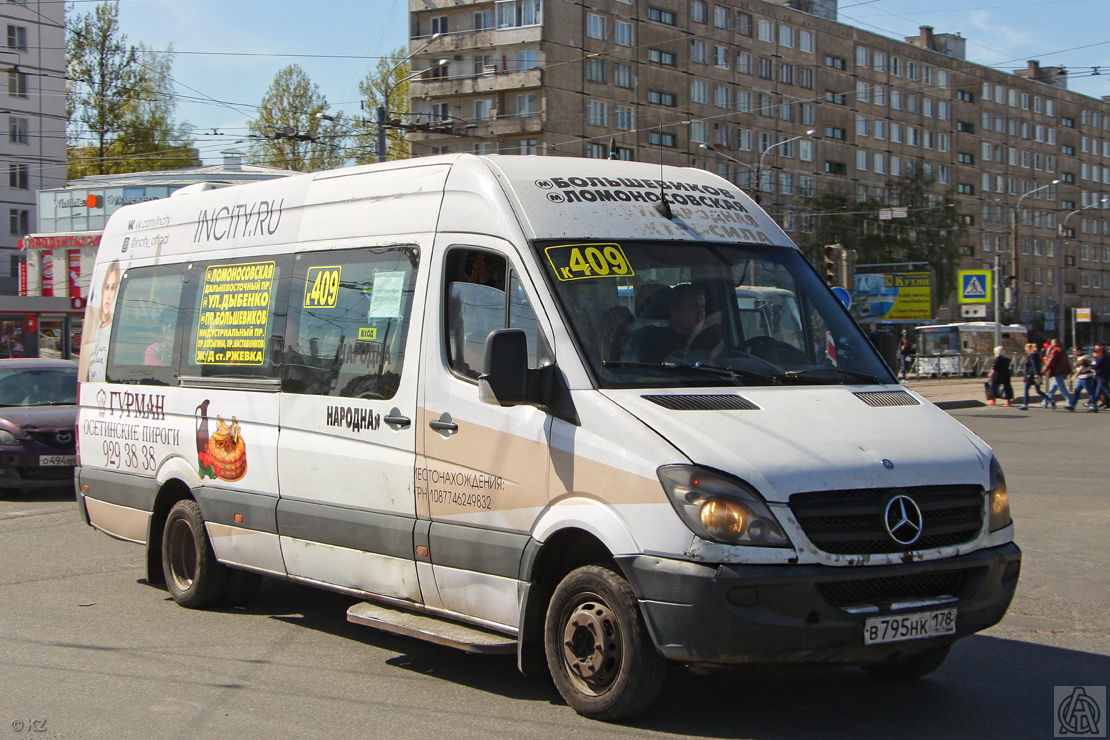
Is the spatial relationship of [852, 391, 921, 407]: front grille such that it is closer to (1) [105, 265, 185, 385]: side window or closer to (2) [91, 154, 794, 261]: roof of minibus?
(2) [91, 154, 794, 261]: roof of minibus

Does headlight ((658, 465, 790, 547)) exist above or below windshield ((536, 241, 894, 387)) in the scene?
below

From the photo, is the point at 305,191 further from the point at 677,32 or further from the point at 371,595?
the point at 677,32

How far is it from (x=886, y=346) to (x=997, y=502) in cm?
145

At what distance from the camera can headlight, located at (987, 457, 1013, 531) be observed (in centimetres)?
530

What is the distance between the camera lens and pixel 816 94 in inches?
3091

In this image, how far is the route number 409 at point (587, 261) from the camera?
225 inches

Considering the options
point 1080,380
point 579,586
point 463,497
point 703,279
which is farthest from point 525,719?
point 1080,380

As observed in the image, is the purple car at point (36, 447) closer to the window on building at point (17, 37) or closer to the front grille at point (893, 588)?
the front grille at point (893, 588)

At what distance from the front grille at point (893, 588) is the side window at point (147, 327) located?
508 centimetres

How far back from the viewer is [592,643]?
17.1 feet

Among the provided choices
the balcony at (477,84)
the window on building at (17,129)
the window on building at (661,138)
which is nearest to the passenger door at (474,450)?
the balcony at (477,84)

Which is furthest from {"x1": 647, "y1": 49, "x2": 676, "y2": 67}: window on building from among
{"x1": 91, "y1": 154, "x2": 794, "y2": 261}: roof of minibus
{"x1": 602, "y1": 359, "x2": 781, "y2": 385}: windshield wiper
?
{"x1": 602, "y1": 359, "x2": 781, "y2": 385}: windshield wiper

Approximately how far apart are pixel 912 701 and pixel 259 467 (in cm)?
389

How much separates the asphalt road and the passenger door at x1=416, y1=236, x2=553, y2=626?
0.54 meters
